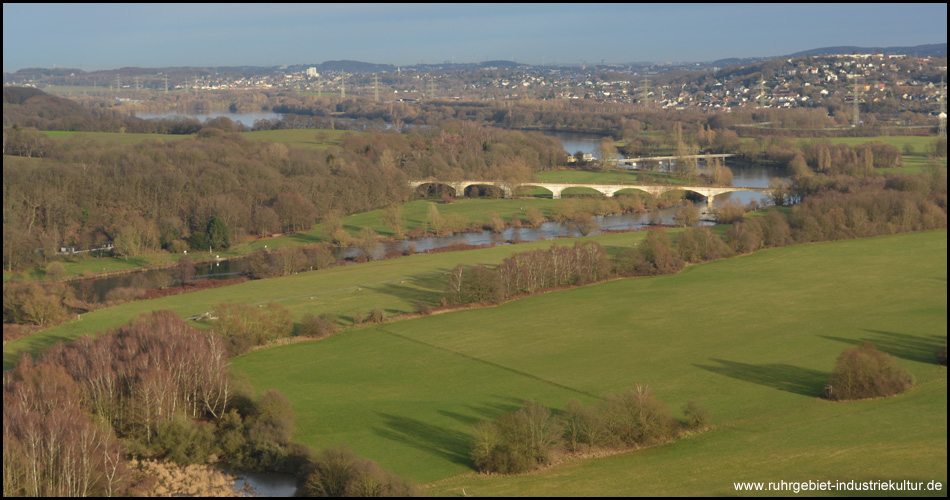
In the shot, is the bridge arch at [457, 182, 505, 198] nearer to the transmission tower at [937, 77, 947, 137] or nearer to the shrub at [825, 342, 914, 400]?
the transmission tower at [937, 77, 947, 137]

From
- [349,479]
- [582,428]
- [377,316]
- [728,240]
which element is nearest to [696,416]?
[582,428]

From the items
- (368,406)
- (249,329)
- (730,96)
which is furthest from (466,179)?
(730,96)

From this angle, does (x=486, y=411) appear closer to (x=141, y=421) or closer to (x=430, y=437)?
(x=430, y=437)

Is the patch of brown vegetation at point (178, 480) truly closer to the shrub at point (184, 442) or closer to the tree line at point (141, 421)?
the tree line at point (141, 421)

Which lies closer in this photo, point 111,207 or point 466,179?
point 111,207

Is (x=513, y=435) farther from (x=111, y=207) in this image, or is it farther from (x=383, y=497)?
(x=111, y=207)

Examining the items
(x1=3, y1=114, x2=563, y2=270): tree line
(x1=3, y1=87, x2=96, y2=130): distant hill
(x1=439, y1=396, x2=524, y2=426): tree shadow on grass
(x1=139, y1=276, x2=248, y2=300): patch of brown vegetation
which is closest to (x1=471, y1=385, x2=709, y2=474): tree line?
(x1=439, y1=396, x2=524, y2=426): tree shadow on grass
